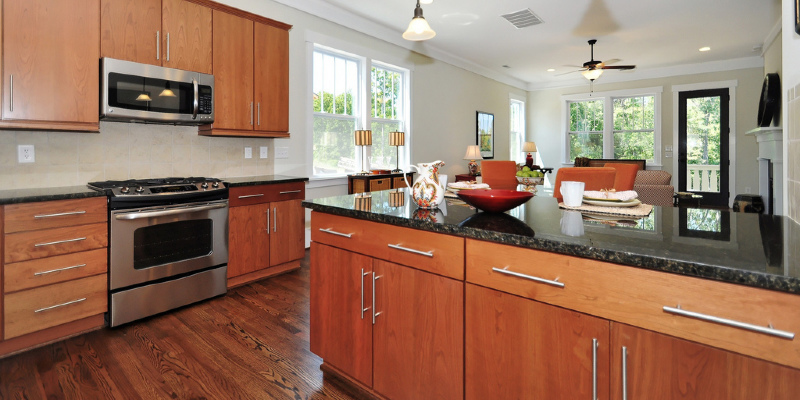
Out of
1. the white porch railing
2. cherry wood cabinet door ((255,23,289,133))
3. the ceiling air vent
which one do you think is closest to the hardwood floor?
cherry wood cabinet door ((255,23,289,133))

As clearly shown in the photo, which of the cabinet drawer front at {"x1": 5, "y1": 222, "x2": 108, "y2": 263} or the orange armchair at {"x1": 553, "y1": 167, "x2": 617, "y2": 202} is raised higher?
the orange armchair at {"x1": 553, "y1": 167, "x2": 617, "y2": 202}

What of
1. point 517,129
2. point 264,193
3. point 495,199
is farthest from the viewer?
point 517,129

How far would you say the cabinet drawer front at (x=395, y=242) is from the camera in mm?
1358

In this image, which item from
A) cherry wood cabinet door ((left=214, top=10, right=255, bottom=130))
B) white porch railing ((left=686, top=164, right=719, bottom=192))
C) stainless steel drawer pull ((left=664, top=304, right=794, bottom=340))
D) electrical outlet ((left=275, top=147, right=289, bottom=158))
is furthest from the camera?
white porch railing ((left=686, top=164, right=719, bottom=192))

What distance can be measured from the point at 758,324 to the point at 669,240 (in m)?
0.30

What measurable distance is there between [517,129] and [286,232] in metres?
7.12

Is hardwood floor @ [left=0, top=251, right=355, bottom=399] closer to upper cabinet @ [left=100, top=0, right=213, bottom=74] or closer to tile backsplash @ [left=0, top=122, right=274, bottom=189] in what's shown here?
tile backsplash @ [left=0, top=122, right=274, bottom=189]

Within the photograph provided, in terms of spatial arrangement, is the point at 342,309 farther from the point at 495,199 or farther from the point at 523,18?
the point at 523,18

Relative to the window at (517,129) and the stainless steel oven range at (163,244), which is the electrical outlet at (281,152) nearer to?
the stainless steel oven range at (163,244)

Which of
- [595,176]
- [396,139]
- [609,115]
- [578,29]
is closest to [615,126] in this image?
[609,115]

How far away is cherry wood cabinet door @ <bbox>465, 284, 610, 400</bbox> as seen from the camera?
3.47ft

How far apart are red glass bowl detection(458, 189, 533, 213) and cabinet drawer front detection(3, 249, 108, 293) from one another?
2289 millimetres

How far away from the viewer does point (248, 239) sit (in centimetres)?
328

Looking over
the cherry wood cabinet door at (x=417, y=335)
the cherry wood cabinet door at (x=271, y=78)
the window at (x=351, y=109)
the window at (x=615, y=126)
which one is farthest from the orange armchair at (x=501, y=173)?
the window at (x=615, y=126)
